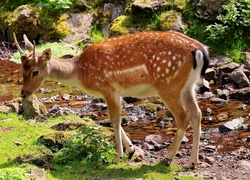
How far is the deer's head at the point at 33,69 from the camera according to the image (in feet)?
27.9

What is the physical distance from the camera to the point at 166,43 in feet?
27.9

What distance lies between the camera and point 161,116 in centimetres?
1248

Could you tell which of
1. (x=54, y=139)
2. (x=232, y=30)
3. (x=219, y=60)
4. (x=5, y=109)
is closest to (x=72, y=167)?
(x=54, y=139)

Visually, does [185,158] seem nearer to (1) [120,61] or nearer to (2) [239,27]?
(1) [120,61]

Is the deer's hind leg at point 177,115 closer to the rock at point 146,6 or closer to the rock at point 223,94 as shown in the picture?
the rock at point 223,94

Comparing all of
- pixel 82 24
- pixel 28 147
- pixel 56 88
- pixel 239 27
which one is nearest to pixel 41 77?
pixel 28 147

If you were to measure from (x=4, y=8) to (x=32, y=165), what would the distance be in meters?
16.1

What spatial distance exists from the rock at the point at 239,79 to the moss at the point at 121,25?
519cm

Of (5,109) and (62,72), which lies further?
(5,109)

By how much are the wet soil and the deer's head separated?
230 cm

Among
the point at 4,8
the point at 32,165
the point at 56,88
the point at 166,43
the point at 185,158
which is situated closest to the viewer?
the point at 32,165

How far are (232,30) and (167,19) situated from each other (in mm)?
2448

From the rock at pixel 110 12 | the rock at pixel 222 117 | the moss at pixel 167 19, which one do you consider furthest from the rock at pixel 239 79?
the rock at pixel 110 12

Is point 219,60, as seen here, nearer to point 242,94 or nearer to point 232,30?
point 232,30
